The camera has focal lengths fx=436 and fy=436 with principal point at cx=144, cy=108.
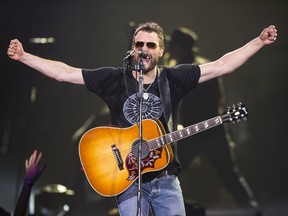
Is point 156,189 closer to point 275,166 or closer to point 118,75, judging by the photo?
point 118,75

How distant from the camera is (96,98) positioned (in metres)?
5.47

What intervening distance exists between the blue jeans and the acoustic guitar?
7 centimetres

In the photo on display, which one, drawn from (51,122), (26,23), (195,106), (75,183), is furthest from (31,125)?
(195,106)

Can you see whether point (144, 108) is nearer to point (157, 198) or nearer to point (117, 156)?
point (117, 156)

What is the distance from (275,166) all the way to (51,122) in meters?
2.78

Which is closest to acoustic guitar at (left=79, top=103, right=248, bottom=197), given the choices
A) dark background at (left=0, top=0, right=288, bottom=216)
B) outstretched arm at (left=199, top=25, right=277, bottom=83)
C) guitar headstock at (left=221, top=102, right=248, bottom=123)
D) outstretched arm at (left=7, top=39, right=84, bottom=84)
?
guitar headstock at (left=221, top=102, right=248, bottom=123)

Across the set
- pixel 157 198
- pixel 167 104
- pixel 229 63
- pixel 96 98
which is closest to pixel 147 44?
pixel 167 104

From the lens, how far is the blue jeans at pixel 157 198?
3.08 m

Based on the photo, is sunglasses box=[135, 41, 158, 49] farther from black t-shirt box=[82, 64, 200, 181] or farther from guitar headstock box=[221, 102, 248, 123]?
guitar headstock box=[221, 102, 248, 123]

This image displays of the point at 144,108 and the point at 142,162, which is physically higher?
the point at 144,108

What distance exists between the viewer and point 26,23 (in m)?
5.61

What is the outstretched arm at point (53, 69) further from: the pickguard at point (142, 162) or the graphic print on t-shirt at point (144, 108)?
the pickguard at point (142, 162)

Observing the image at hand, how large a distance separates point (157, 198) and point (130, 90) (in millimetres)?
839

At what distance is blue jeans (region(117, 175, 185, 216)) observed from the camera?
3.08 meters
